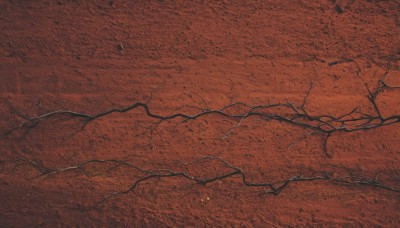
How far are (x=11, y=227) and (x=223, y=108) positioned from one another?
2.13 meters

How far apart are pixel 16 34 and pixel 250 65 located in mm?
2202

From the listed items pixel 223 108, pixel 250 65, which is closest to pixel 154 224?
pixel 223 108

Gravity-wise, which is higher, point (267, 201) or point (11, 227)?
point (267, 201)

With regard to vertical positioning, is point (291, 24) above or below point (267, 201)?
above

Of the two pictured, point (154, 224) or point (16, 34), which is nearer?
point (154, 224)

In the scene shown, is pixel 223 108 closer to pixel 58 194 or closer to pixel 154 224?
pixel 154 224

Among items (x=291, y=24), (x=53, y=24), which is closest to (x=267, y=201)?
(x=291, y=24)

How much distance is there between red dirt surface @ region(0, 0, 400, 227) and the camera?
414cm

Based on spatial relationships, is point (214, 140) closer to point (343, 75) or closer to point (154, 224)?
point (154, 224)

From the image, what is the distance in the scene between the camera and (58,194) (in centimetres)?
414

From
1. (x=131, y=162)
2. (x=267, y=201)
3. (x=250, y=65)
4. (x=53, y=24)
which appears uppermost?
(x=250, y=65)

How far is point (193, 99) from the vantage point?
4.30m

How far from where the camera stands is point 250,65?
4.38 meters

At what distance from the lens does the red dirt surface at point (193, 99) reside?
4.14m
